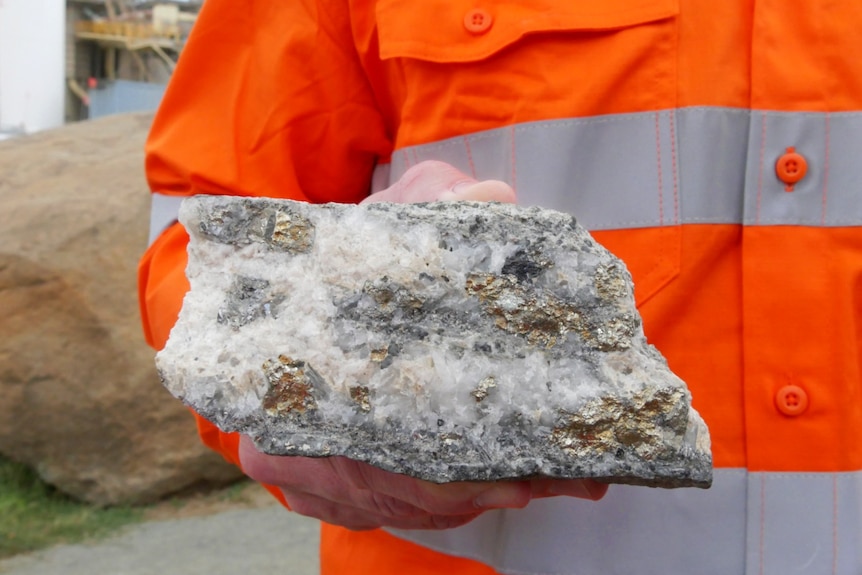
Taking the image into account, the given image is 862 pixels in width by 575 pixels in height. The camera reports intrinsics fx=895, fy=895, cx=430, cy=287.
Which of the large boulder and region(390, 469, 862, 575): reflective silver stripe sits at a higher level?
region(390, 469, 862, 575): reflective silver stripe

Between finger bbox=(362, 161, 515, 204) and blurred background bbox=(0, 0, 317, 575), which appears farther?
blurred background bbox=(0, 0, 317, 575)

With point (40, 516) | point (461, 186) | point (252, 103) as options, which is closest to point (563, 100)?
point (461, 186)

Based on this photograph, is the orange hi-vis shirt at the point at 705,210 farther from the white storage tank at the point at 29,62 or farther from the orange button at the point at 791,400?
the white storage tank at the point at 29,62

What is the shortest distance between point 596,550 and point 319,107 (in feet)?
2.50

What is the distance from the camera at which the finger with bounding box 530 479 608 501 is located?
0.90m

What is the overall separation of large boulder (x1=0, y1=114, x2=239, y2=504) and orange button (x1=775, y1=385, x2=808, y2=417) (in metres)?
3.11

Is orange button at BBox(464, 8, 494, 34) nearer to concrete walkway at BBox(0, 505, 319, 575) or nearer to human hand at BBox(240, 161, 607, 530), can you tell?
human hand at BBox(240, 161, 607, 530)

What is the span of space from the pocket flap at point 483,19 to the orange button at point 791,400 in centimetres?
50

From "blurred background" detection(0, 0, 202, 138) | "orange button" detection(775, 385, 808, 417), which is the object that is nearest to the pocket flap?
"orange button" detection(775, 385, 808, 417)

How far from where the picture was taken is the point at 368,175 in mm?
1491

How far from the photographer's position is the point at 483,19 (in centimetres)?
120

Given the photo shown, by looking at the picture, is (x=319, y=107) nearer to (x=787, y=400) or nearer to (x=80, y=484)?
(x=787, y=400)

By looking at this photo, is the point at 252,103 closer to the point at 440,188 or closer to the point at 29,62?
the point at 440,188

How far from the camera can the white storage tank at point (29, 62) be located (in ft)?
22.6
